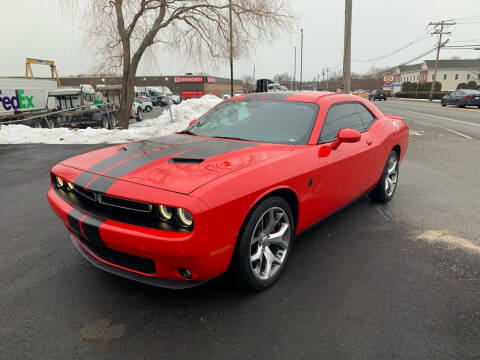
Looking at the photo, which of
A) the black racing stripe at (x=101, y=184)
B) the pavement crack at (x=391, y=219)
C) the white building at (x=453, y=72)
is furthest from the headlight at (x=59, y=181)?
the white building at (x=453, y=72)

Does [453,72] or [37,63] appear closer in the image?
[37,63]

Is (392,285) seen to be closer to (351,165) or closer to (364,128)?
(351,165)

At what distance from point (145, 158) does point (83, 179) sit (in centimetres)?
49

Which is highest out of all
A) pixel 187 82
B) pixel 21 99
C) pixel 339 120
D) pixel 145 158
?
pixel 187 82

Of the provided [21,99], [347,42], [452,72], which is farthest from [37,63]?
[452,72]

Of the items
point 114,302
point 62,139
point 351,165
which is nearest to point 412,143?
point 351,165

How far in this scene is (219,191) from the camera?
207 cm

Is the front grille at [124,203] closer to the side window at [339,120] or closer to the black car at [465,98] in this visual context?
the side window at [339,120]

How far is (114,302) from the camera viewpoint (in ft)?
8.09

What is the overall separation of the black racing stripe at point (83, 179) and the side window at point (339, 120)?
198 cm

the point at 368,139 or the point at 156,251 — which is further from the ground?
the point at 368,139

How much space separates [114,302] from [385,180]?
358cm

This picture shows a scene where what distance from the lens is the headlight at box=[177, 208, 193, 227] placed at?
1992 millimetres

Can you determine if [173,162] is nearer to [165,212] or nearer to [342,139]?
[165,212]
